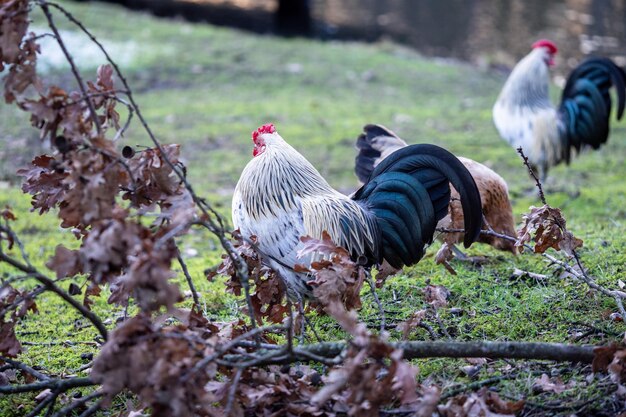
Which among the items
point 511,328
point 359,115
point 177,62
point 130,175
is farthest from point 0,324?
point 177,62

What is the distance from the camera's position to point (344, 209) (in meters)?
3.90

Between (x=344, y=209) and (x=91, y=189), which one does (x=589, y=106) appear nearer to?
(x=344, y=209)

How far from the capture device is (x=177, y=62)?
40.9ft

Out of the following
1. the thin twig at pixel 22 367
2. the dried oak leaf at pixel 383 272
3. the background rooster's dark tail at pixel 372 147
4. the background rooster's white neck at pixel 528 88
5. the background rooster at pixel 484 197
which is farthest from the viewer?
the background rooster's white neck at pixel 528 88

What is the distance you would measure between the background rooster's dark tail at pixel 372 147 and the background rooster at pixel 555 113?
8.35 ft

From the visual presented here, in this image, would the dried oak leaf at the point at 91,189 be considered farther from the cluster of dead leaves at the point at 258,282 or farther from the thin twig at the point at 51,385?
the cluster of dead leaves at the point at 258,282

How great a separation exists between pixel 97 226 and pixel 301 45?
12565 millimetres

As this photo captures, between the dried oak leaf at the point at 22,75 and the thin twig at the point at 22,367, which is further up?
the dried oak leaf at the point at 22,75

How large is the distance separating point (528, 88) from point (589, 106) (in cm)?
65

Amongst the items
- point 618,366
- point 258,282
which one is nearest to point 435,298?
point 258,282

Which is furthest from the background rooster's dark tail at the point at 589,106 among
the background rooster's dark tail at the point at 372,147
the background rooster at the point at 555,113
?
the background rooster's dark tail at the point at 372,147

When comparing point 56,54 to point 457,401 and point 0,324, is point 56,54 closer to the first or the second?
point 0,324

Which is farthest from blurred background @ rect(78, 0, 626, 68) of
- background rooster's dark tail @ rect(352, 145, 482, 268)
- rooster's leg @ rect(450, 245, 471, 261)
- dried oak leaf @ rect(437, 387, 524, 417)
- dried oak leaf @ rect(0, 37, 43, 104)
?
dried oak leaf @ rect(0, 37, 43, 104)

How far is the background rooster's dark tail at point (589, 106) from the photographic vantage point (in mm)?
7363
